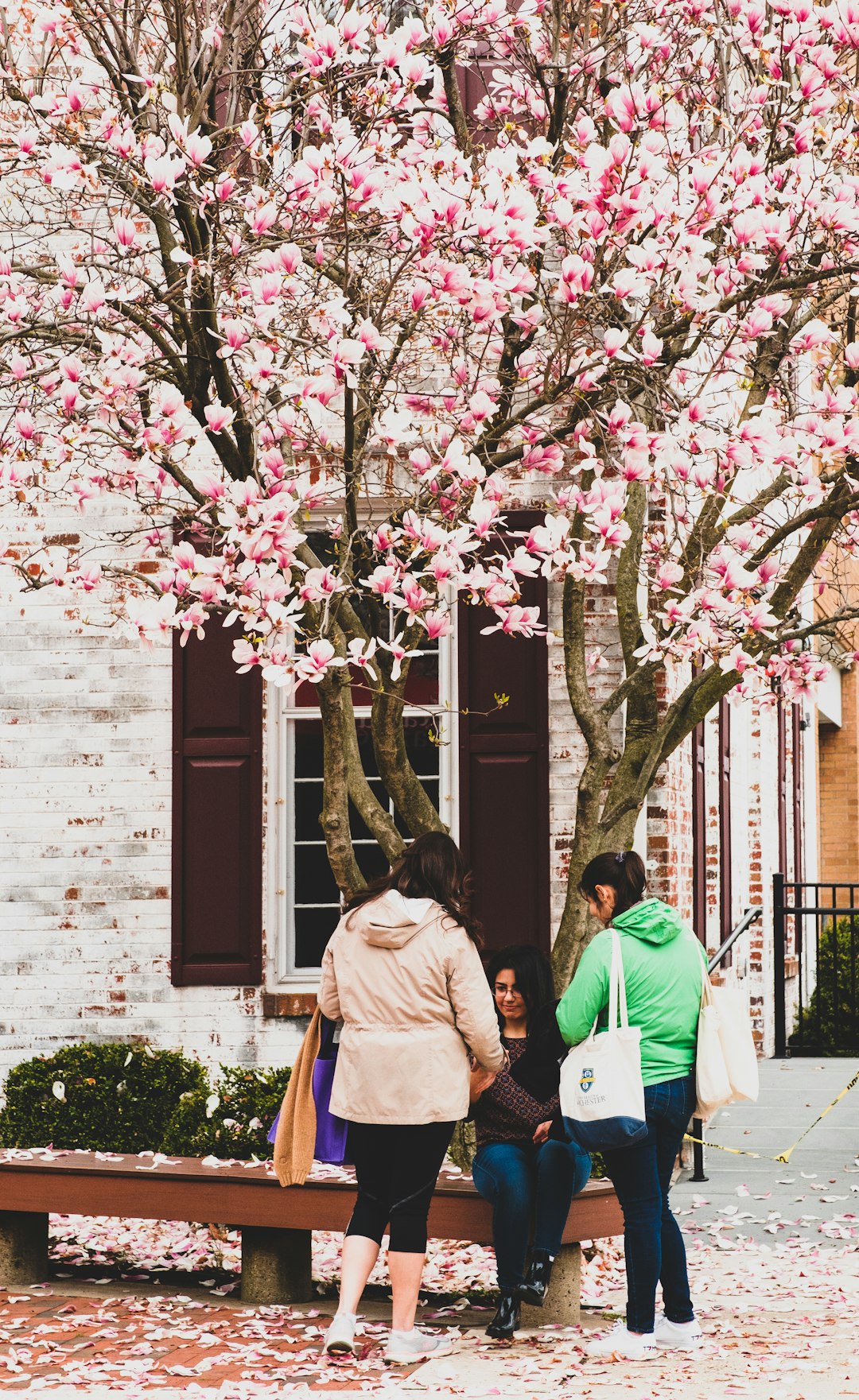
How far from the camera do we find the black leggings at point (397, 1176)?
5406 mm

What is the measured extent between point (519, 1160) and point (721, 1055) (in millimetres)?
818

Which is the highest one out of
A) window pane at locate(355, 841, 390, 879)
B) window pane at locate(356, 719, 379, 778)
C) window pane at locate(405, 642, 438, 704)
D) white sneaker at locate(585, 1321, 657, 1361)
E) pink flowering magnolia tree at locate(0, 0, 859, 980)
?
pink flowering magnolia tree at locate(0, 0, 859, 980)

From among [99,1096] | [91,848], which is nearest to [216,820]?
[91,848]

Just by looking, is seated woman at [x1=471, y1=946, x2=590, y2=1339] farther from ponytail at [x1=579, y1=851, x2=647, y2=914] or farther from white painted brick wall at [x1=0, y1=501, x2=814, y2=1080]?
white painted brick wall at [x1=0, y1=501, x2=814, y2=1080]

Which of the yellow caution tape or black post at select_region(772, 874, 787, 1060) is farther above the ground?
black post at select_region(772, 874, 787, 1060)

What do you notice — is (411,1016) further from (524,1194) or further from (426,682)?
(426,682)

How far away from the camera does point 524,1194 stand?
18.5 feet

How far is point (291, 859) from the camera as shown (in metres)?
8.74

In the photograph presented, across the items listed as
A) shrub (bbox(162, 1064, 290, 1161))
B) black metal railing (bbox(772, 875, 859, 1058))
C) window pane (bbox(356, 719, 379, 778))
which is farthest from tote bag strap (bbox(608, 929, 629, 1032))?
black metal railing (bbox(772, 875, 859, 1058))

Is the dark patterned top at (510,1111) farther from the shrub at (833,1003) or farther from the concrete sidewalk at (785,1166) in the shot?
the shrub at (833,1003)

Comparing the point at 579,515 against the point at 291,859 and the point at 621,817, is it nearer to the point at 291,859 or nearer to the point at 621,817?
the point at 621,817

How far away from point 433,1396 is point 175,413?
3.35 metres

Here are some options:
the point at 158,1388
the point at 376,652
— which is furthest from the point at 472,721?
the point at 158,1388

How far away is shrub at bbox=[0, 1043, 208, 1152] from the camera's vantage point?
8141 millimetres
